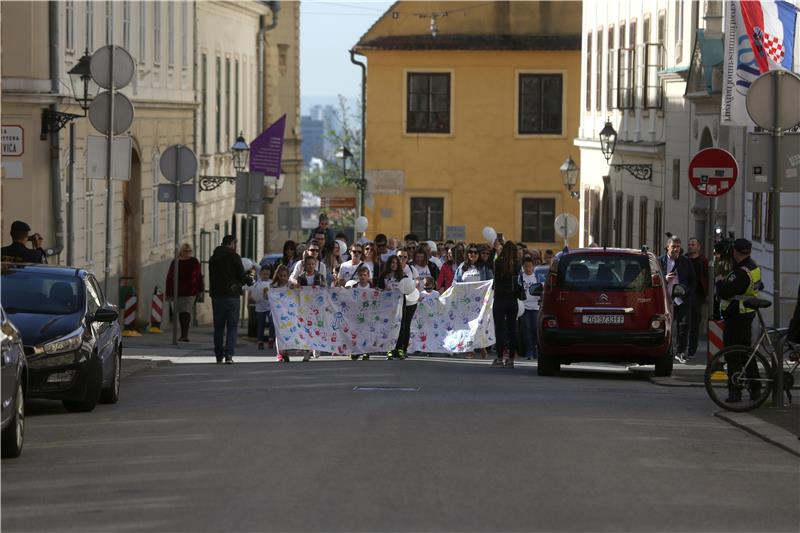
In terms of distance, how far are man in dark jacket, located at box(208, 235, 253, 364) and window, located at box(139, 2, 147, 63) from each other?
56.7 ft

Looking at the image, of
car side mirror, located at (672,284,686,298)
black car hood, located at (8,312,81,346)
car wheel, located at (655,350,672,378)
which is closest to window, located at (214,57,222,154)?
car side mirror, located at (672,284,686,298)

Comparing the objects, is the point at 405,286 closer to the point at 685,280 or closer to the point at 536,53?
the point at 685,280

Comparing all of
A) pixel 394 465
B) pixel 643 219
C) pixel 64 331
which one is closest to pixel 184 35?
pixel 643 219

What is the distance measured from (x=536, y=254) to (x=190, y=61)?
17954 millimetres

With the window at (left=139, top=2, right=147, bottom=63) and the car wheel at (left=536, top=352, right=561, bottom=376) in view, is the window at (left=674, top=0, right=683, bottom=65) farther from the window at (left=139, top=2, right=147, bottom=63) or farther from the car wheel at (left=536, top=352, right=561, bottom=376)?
the car wheel at (left=536, top=352, right=561, bottom=376)

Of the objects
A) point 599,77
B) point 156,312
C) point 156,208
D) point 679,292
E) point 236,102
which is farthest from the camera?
point 236,102

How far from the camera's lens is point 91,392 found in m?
16.9

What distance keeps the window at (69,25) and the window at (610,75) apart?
1855 centimetres

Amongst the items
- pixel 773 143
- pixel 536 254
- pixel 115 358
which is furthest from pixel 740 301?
pixel 536 254

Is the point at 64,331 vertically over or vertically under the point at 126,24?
under

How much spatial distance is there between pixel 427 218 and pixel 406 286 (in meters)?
38.1

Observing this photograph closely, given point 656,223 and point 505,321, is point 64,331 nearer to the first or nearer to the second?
point 505,321

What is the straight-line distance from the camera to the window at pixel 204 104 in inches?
2066

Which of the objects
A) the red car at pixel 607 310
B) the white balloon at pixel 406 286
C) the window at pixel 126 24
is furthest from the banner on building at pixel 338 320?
the window at pixel 126 24
